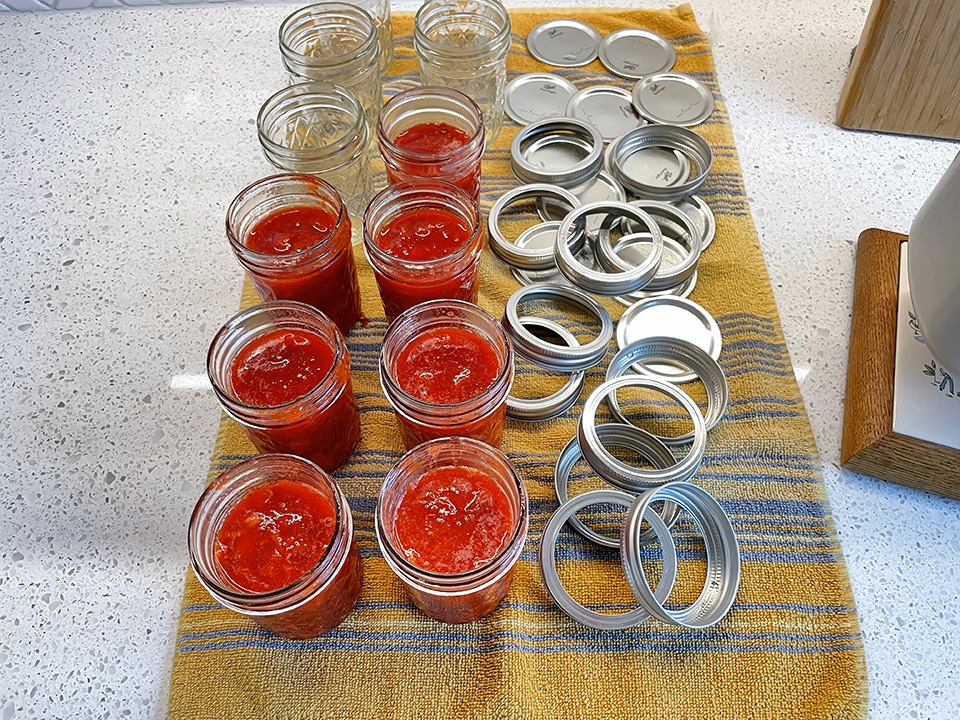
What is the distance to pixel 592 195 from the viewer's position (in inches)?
42.8

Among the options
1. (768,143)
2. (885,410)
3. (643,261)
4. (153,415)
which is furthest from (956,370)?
(153,415)

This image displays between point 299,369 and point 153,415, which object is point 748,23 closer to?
point 299,369

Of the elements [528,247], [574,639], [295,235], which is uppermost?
[295,235]

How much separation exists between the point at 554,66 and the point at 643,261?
0.45m

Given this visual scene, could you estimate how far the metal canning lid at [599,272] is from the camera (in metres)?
0.93

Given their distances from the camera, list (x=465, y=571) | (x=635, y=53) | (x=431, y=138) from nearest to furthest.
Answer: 1. (x=465, y=571)
2. (x=431, y=138)
3. (x=635, y=53)

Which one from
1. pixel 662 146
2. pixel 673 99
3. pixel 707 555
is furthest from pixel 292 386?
pixel 673 99

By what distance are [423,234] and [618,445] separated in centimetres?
33

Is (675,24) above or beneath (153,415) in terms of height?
above

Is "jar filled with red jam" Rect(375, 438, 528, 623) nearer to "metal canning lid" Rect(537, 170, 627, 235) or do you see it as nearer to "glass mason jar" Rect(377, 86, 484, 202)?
"glass mason jar" Rect(377, 86, 484, 202)

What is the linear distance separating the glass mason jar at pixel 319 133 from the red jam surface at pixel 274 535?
0.39 metres

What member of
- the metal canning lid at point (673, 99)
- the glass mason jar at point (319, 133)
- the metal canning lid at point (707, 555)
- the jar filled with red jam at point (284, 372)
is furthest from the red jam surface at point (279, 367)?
the metal canning lid at point (673, 99)

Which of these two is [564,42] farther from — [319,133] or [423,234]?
[423,234]

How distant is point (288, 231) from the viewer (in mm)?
835
